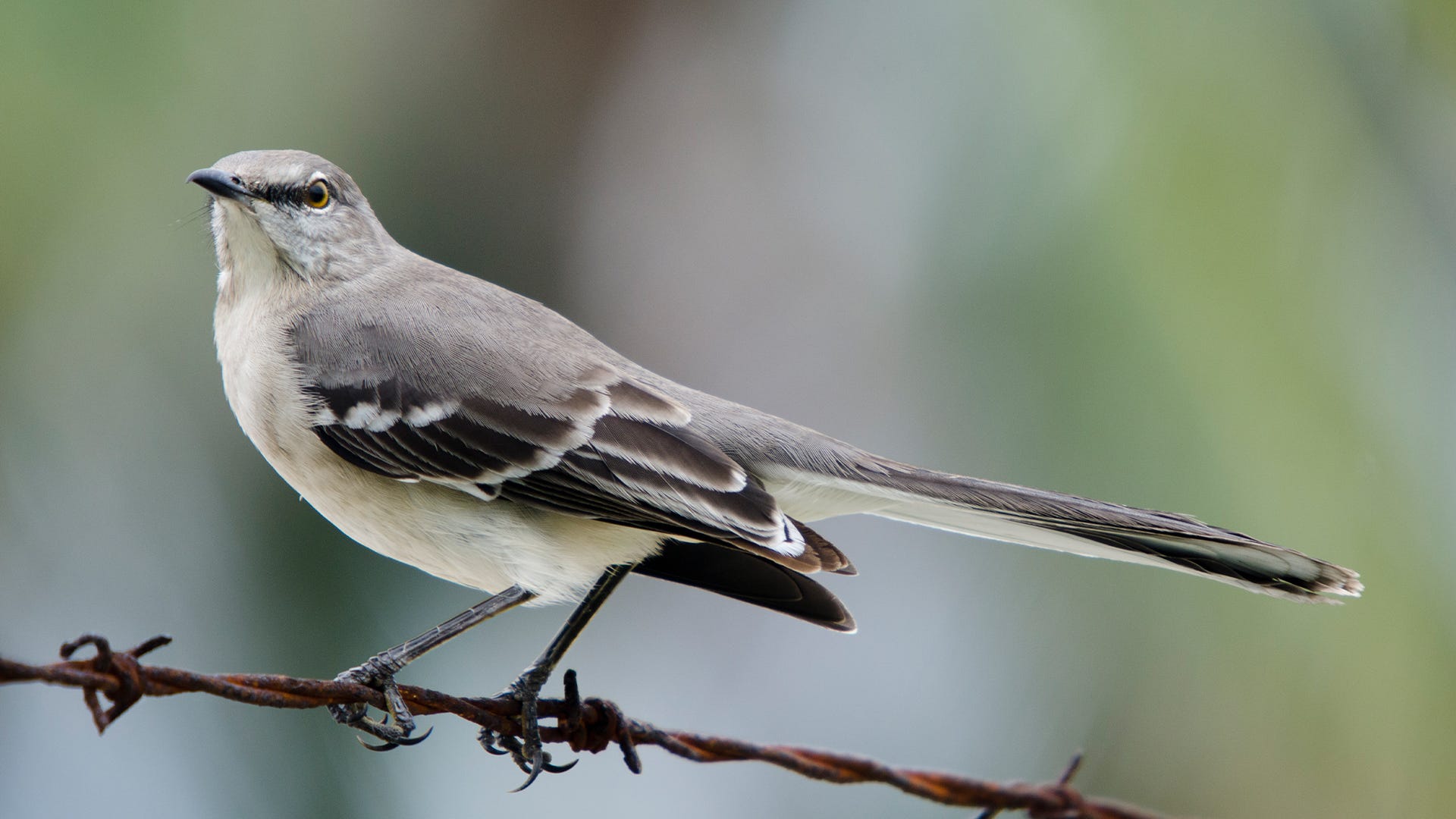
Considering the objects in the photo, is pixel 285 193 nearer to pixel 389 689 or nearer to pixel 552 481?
pixel 552 481

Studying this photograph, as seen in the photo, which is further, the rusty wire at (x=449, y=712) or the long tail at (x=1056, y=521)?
the long tail at (x=1056, y=521)

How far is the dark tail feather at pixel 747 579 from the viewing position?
2.81m

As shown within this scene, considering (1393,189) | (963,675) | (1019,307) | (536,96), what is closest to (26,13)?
(536,96)

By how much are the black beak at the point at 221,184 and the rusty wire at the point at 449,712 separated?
5.29 ft

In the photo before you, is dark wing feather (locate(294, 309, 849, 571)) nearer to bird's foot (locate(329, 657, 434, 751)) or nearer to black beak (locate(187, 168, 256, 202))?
bird's foot (locate(329, 657, 434, 751))

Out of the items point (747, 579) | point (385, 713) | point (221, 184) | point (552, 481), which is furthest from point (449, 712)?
point (221, 184)

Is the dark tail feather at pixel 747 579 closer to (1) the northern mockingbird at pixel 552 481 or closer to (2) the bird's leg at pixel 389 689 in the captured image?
(1) the northern mockingbird at pixel 552 481

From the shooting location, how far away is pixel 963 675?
5691mm

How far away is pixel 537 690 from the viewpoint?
2.63 m

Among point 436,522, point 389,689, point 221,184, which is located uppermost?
point 221,184

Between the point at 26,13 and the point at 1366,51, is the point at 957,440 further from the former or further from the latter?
the point at 26,13

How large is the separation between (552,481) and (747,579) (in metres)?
0.55

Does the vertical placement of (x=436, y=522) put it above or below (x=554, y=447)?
below

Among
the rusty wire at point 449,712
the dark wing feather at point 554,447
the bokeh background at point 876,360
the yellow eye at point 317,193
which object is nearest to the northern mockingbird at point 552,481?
the dark wing feather at point 554,447
